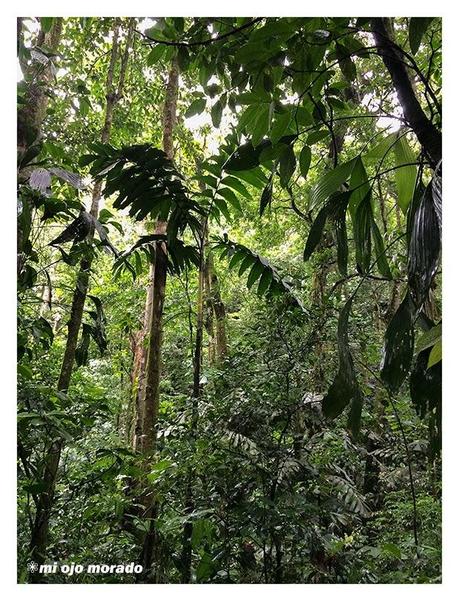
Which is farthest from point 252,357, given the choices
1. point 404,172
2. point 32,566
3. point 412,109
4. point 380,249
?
point 412,109

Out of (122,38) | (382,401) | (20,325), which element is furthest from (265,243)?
(20,325)

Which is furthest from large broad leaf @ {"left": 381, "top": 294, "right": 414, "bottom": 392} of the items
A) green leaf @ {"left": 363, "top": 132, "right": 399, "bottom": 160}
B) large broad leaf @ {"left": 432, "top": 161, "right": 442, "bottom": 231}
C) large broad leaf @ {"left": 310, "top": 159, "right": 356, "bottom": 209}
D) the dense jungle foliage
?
green leaf @ {"left": 363, "top": 132, "right": 399, "bottom": 160}

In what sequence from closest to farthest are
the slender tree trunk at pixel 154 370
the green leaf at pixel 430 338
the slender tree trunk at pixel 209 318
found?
1. the green leaf at pixel 430 338
2. the slender tree trunk at pixel 154 370
3. the slender tree trunk at pixel 209 318

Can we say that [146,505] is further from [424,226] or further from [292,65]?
[292,65]

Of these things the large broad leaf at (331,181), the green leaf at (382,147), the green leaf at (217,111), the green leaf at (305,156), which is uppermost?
the green leaf at (217,111)

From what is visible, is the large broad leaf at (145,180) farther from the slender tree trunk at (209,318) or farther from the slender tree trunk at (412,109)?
the slender tree trunk at (412,109)

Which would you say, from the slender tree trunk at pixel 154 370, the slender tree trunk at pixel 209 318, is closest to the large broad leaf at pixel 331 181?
the slender tree trunk at pixel 154 370

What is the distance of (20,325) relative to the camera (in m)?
1.88

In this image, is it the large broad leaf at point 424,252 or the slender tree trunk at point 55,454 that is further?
the slender tree trunk at point 55,454

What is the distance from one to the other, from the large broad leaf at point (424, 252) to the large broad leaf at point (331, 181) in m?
0.42

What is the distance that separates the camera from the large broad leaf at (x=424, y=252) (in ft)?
3.95

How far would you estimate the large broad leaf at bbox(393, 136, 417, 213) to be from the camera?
1.72 m

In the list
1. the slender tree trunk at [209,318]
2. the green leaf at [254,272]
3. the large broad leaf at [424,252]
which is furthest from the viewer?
the slender tree trunk at [209,318]
